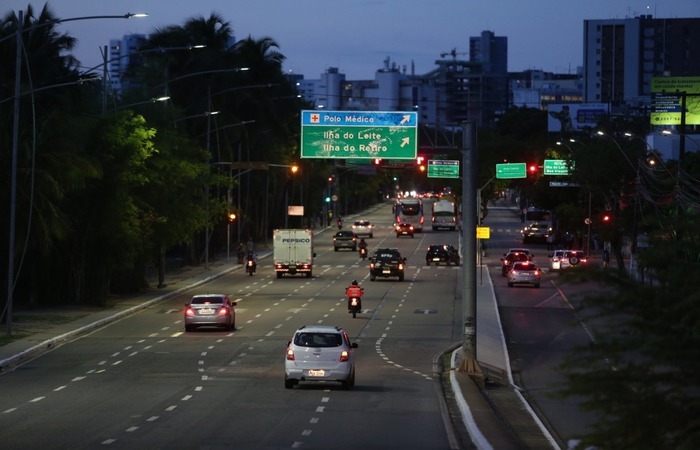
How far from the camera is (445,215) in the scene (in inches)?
5207

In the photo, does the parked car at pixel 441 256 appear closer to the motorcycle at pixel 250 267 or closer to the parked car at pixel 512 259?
the parked car at pixel 512 259

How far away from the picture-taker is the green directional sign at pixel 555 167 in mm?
84312

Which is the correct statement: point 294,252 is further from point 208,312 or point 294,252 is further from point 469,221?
point 469,221

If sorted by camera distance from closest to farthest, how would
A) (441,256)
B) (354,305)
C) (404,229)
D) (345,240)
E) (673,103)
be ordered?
(354,305) → (441,256) → (345,240) → (673,103) → (404,229)

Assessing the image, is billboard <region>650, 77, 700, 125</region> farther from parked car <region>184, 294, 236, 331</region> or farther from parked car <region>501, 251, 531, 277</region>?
parked car <region>184, 294, 236, 331</region>

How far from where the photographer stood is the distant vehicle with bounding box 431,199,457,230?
131750 millimetres

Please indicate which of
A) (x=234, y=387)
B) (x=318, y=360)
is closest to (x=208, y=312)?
(x=234, y=387)

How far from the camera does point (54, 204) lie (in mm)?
49500

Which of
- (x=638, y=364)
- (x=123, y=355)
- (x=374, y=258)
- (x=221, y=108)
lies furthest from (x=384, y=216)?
(x=638, y=364)

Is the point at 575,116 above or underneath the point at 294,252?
above

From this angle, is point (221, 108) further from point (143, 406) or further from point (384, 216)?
point (384, 216)

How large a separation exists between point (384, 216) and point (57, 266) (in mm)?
118932

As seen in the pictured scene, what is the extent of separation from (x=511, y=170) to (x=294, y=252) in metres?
15.5

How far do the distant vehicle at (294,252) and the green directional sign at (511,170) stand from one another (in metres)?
13.4
